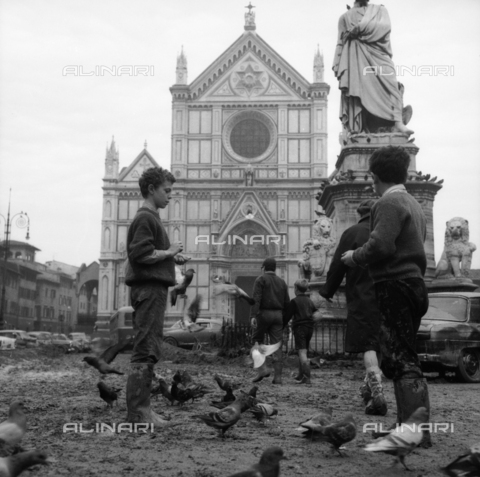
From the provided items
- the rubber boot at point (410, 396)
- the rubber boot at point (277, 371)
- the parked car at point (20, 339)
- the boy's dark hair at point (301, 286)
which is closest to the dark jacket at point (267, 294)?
the boy's dark hair at point (301, 286)

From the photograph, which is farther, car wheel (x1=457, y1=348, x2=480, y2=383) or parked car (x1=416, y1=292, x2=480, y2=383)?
car wheel (x1=457, y1=348, x2=480, y2=383)

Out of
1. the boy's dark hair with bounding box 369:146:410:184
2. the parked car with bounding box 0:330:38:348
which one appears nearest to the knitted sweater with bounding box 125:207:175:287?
the boy's dark hair with bounding box 369:146:410:184

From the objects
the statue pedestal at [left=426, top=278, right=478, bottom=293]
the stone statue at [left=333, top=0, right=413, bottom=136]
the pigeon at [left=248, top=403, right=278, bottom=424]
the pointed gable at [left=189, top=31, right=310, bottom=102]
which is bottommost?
the pigeon at [left=248, top=403, right=278, bottom=424]

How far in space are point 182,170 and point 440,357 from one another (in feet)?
123

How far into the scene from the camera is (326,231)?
12.0 metres

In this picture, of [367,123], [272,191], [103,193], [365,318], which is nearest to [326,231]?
[367,123]

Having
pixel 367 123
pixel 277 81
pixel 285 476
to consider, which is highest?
pixel 277 81

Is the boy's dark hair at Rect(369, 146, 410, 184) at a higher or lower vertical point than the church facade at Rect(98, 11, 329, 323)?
lower

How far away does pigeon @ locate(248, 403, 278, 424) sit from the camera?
507cm

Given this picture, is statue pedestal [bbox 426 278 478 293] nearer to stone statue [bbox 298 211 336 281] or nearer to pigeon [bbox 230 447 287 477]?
stone statue [bbox 298 211 336 281]

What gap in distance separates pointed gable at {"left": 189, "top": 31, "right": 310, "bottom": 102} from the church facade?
7 cm

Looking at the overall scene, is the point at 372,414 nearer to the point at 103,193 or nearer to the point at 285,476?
the point at 285,476

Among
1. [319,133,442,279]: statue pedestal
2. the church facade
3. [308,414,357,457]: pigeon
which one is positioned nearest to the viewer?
[308,414,357,457]: pigeon

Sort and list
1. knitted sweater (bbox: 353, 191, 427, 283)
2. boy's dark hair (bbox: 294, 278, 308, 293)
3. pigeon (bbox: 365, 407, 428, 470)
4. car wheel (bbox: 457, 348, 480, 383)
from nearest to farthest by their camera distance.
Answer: pigeon (bbox: 365, 407, 428, 470), knitted sweater (bbox: 353, 191, 427, 283), boy's dark hair (bbox: 294, 278, 308, 293), car wheel (bbox: 457, 348, 480, 383)
